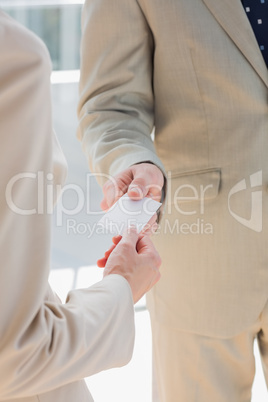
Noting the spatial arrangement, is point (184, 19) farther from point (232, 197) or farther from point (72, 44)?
point (72, 44)

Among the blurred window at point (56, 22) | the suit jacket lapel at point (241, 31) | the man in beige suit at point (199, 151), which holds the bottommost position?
the blurred window at point (56, 22)

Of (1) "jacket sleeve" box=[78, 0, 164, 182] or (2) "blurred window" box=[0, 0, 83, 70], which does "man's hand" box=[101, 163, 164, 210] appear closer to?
(1) "jacket sleeve" box=[78, 0, 164, 182]

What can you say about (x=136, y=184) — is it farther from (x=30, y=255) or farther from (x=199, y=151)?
(x=30, y=255)

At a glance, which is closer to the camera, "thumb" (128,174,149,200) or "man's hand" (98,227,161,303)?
"man's hand" (98,227,161,303)

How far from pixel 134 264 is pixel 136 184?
268 millimetres

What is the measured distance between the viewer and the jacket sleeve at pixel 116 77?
1342 mm

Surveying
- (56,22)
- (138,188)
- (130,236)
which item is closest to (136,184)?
(138,188)

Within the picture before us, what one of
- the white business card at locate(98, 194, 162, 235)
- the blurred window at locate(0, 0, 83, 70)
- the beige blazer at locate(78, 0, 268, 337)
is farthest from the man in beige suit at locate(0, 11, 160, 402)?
the blurred window at locate(0, 0, 83, 70)

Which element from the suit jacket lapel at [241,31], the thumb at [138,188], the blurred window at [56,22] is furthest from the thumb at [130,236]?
the blurred window at [56,22]

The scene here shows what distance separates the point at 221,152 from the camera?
132 cm

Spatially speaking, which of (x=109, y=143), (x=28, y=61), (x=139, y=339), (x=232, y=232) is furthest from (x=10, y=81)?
(x=139, y=339)

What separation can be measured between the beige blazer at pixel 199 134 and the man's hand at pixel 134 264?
321mm

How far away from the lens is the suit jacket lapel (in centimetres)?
129

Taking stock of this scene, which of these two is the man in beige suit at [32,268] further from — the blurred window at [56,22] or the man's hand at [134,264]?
the blurred window at [56,22]
